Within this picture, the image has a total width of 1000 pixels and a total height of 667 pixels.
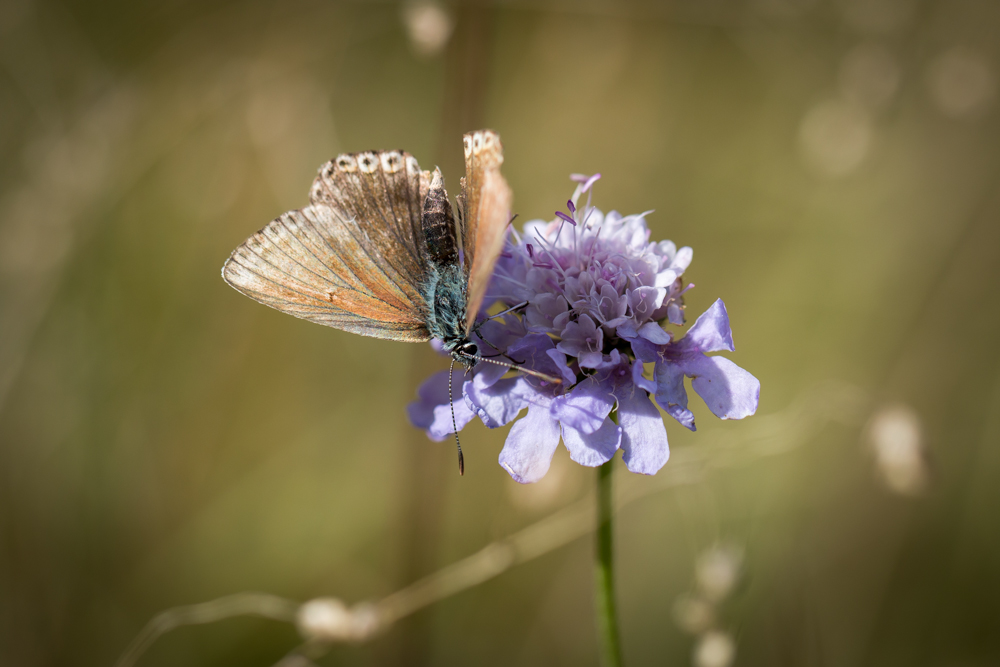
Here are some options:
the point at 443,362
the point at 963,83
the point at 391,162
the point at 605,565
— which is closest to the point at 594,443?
the point at 605,565

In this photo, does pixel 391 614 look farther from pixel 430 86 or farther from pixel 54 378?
pixel 430 86

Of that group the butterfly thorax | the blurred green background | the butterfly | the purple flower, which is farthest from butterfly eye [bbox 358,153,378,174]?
the blurred green background

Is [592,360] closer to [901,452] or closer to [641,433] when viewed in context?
[641,433]

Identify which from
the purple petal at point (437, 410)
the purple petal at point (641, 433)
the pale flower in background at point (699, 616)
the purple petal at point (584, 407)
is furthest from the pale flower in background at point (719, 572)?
the purple petal at point (437, 410)

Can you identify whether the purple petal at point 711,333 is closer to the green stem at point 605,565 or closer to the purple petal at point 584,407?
the purple petal at point 584,407

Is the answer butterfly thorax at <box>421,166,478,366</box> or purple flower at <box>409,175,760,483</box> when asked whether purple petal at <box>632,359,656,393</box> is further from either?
butterfly thorax at <box>421,166,478,366</box>

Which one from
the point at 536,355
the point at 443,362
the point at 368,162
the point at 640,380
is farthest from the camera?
the point at 443,362

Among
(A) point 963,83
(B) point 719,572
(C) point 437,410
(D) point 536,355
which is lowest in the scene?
(B) point 719,572

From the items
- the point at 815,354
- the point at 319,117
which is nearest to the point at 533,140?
the point at 319,117
